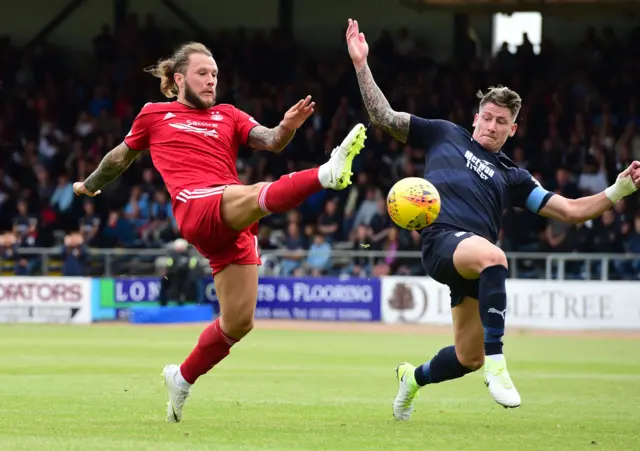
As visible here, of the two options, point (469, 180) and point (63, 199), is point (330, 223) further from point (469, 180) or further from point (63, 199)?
point (469, 180)

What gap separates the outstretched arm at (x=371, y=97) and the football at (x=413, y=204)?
2.46 ft

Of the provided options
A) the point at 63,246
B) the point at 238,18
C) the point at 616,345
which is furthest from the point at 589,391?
the point at 238,18

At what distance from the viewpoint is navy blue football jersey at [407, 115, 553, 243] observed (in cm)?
868

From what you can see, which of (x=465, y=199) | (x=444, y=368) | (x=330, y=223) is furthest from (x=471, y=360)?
(x=330, y=223)

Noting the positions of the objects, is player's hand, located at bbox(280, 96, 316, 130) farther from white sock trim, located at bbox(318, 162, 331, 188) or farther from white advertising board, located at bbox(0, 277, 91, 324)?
white advertising board, located at bbox(0, 277, 91, 324)

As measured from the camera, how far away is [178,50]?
348 inches

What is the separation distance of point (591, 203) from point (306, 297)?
54.8 feet

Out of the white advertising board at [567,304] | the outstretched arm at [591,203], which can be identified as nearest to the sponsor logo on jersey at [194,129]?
the outstretched arm at [591,203]

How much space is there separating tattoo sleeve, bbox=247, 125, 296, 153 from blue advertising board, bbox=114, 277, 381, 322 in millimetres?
16130

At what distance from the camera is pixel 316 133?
28.3 metres

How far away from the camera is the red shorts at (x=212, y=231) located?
26.2 feet

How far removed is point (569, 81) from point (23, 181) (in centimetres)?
1290

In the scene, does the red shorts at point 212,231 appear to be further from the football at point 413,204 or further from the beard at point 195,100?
the football at point 413,204

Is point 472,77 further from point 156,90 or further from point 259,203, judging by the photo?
point 259,203
